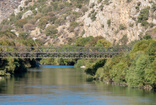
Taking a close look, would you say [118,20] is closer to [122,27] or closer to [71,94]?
[122,27]

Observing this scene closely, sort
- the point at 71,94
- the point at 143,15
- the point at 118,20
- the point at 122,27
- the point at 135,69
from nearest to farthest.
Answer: the point at 71,94 < the point at 135,69 < the point at 143,15 < the point at 122,27 < the point at 118,20

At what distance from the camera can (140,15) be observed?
533 feet

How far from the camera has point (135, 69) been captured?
8181 cm

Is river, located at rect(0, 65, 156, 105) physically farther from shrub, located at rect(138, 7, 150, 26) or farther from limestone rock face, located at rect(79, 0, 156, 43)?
limestone rock face, located at rect(79, 0, 156, 43)

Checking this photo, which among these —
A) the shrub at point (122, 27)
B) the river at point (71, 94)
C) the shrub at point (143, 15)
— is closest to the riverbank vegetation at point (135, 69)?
the river at point (71, 94)

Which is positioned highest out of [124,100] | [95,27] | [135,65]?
[95,27]

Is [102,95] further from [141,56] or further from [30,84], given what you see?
[30,84]

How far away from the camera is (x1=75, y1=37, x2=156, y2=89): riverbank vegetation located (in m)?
78.9

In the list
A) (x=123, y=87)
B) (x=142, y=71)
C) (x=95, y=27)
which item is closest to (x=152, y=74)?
(x=142, y=71)

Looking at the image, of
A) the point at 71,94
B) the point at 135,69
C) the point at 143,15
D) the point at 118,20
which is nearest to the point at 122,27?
the point at 118,20

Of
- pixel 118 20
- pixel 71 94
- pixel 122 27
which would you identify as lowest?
pixel 71 94

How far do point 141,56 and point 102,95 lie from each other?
14.0 metres

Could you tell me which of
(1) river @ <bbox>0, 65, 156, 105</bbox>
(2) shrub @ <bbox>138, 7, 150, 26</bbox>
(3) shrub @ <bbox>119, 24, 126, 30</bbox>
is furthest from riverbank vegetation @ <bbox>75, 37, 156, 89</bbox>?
(3) shrub @ <bbox>119, 24, 126, 30</bbox>

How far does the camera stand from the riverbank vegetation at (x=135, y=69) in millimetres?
78875
